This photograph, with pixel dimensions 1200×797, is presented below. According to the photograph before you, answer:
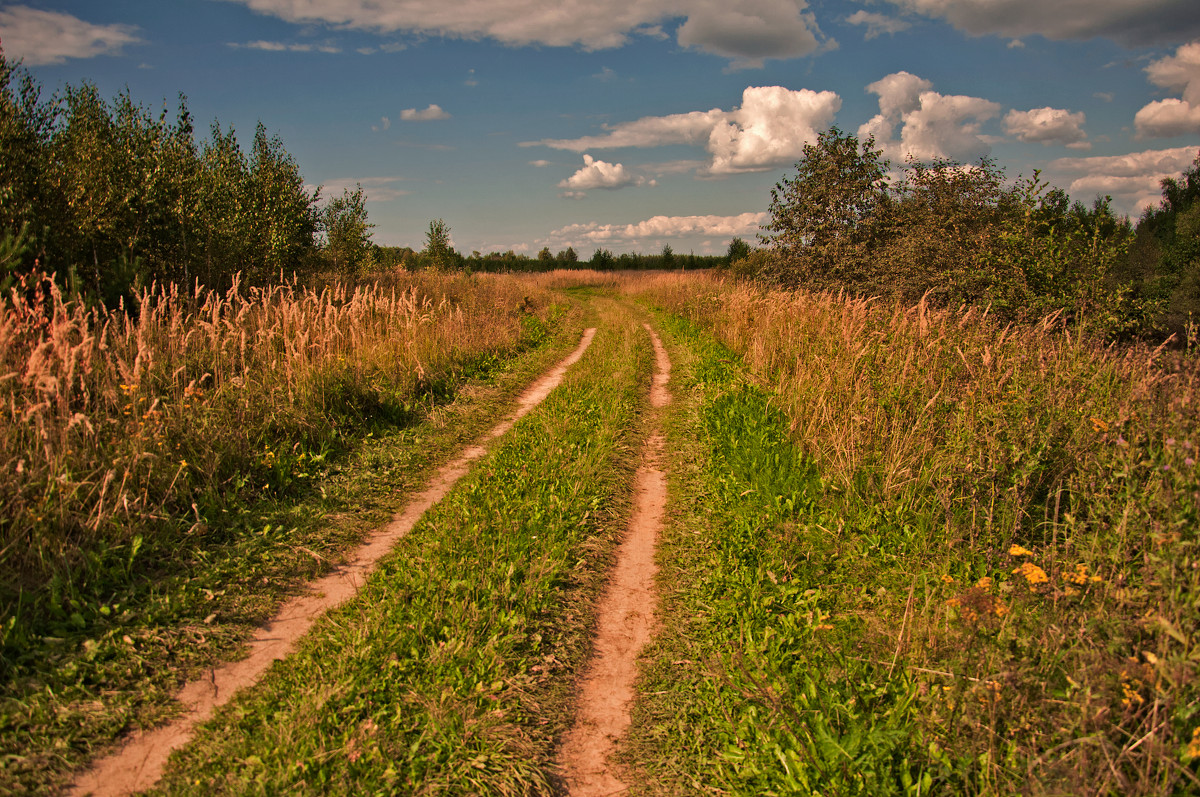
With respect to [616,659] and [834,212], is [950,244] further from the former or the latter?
[616,659]

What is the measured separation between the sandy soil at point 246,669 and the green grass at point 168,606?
100 millimetres

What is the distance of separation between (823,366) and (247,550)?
6297 millimetres

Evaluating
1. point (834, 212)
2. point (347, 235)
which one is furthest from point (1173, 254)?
point (347, 235)

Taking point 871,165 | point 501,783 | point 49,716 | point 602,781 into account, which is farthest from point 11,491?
point 871,165

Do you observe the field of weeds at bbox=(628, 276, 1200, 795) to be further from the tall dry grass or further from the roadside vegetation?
the tall dry grass

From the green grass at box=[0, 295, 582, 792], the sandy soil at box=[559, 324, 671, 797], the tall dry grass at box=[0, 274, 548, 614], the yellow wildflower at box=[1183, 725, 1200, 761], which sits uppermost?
the tall dry grass at box=[0, 274, 548, 614]

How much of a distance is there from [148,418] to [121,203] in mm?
8015

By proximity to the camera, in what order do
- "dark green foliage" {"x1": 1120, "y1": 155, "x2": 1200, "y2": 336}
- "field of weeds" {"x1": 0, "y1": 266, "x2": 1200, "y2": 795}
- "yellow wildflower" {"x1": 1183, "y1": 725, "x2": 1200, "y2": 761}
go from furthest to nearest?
"dark green foliage" {"x1": 1120, "y1": 155, "x2": 1200, "y2": 336}
"field of weeds" {"x1": 0, "y1": 266, "x2": 1200, "y2": 795}
"yellow wildflower" {"x1": 1183, "y1": 725, "x2": 1200, "y2": 761}

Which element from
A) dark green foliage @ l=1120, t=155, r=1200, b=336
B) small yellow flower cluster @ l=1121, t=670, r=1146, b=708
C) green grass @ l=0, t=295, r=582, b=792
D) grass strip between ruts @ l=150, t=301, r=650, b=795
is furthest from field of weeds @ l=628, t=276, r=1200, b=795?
dark green foliage @ l=1120, t=155, r=1200, b=336

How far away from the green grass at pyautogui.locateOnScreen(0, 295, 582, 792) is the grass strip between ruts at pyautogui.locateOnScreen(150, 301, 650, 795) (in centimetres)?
53

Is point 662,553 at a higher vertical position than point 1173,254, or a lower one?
lower

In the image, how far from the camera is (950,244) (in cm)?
1436

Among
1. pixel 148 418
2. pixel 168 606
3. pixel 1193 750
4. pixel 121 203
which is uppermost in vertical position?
pixel 121 203

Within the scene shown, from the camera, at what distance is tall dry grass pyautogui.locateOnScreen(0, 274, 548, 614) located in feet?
13.2
